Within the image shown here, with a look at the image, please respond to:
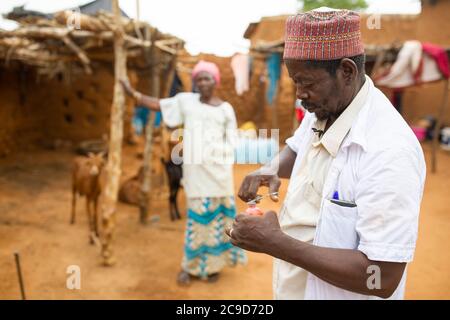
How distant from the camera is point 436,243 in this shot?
544cm

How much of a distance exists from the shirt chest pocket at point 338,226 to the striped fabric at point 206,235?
9.16 ft

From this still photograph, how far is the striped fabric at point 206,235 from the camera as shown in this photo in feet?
13.7

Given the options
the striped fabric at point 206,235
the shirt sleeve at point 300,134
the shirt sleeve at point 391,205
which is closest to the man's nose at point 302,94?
the shirt sleeve at point 391,205

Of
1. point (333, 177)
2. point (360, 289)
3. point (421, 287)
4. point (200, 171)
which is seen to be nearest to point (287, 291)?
point (360, 289)

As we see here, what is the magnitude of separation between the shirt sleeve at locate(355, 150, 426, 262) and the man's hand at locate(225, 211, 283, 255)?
29cm

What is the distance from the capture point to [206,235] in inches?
166

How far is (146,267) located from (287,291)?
324 centimetres

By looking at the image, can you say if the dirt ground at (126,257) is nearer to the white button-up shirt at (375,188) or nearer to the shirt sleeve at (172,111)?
the shirt sleeve at (172,111)

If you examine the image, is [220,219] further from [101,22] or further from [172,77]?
[172,77]

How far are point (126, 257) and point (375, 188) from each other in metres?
4.24

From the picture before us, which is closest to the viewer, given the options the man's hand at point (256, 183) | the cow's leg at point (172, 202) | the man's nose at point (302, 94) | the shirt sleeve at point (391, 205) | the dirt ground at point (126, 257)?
the shirt sleeve at point (391, 205)

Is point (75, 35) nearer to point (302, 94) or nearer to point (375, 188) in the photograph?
point (302, 94)

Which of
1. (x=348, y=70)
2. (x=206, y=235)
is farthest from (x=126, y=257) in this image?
(x=348, y=70)

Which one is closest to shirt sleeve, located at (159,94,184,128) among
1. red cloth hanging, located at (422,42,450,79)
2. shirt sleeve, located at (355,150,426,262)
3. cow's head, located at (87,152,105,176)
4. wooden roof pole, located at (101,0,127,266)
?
wooden roof pole, located at (101,0,127,266)
